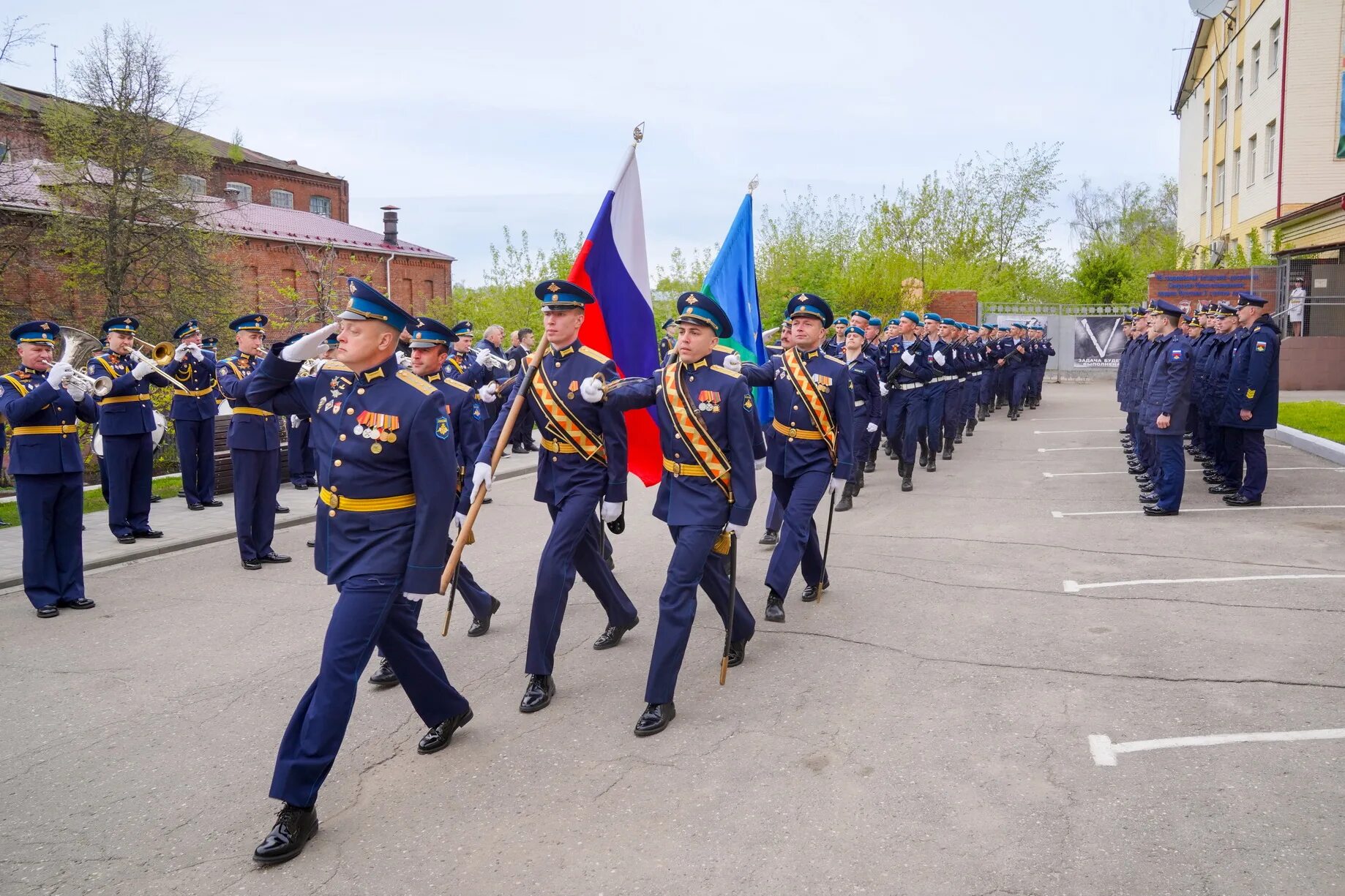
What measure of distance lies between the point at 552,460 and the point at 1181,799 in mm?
3497

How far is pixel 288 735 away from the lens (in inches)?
158

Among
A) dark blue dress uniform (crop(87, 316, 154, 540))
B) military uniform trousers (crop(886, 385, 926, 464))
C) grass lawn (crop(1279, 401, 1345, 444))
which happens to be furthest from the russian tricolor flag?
grass lawn (crop(1279, 401, 1345, 444))

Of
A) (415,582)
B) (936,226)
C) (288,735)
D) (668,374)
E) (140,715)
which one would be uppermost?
(936,226)

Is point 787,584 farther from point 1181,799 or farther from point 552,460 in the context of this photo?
point 1181,799

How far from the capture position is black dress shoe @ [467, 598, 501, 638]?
22.3ft

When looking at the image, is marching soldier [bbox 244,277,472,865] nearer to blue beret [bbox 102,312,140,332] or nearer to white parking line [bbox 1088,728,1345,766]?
white parking line [bbox 1088,728,1345,766]

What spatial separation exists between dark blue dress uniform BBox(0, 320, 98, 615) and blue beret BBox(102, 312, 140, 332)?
2.68 m

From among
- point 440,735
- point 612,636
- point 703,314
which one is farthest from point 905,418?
point 440,735

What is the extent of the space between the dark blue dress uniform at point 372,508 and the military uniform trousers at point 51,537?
4.39 metres

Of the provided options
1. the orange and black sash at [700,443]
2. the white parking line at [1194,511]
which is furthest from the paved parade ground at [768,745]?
the white parking line at [1194,511]

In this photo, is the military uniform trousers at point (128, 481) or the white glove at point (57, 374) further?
the military uniform trousers at point (128, 481)

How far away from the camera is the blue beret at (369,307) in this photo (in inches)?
168

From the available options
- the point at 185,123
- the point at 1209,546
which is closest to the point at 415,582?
the point at 1209,546

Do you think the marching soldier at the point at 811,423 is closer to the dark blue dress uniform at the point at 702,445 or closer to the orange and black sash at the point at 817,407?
the orange and black sash at the point at 817,407
